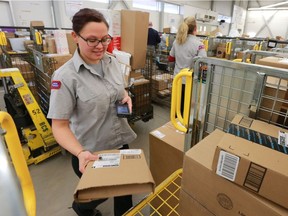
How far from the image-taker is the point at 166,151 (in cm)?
136

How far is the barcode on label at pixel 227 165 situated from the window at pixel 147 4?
25.4 ft

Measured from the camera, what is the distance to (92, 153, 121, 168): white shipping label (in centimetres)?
80

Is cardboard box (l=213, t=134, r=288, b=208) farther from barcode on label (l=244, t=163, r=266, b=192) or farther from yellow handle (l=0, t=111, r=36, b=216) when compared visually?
yellow handle (l=0, t=111, r=36, b=216)

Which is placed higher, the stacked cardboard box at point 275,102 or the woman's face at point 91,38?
the woman's face at point 91,38

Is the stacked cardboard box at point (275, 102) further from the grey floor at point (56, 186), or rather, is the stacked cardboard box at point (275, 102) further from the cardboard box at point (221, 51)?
the cardboard box at point (221, 51)

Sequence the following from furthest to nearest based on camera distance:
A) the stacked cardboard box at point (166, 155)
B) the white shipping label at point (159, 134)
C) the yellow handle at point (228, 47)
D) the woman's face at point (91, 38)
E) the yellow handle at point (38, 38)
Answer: the yellow handle at point (228, 47), the yellow handle at point (38, 38), the white shipping label at point (159, 134), the stacked cardboard box at point (166, 155), the woman's face at point (91, 38)

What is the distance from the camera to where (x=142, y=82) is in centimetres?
275

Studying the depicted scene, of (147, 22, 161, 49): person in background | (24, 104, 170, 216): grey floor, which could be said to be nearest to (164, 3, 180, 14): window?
(147, 22, 161, 49): person in background

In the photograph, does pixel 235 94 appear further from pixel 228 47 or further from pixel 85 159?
pixel 228 47

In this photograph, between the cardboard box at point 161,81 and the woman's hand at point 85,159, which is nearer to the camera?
the woman's hand at point 85,159

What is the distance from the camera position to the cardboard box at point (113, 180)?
0.69 m

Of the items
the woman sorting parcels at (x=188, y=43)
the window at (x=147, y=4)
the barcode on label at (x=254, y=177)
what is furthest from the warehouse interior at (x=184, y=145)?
the window at (x=147, y=4)

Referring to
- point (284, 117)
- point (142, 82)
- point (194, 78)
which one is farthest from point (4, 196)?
point (142, 82)

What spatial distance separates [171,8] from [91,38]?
29.3 feet
